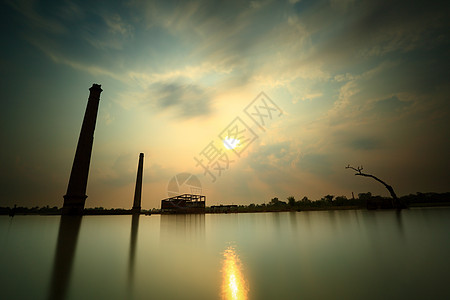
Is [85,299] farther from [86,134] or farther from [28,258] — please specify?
[86,134]

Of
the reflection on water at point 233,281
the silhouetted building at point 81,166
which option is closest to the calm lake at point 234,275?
the reflection on water at point 233,281

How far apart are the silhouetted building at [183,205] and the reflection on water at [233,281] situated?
5399 cm

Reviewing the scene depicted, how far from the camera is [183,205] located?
56281 millimetres

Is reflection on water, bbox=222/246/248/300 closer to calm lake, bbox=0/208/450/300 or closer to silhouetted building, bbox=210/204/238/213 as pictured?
calm lake, bbox=0/208/450/300

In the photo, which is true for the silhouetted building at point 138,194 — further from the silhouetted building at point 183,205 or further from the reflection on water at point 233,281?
the reflection on water at point 233,281

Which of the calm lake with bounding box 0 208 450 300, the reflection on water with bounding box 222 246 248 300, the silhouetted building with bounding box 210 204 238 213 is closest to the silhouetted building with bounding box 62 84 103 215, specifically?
the calm lake with bounding box 0 208 450 300

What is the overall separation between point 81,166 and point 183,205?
32.3m

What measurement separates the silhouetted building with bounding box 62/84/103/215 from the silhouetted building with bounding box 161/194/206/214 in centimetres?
2884

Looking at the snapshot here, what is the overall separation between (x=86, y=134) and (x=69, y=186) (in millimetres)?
8315

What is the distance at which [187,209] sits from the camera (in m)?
54.9

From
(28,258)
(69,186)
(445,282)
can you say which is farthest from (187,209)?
(445,282)

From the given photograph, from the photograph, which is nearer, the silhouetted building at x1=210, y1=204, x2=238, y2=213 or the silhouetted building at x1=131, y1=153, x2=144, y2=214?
the silhouetted building at x1=131, y1=153, x2=144, y2=214

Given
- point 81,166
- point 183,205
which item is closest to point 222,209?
point 183,205

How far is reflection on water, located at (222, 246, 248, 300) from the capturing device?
8.56 ft
